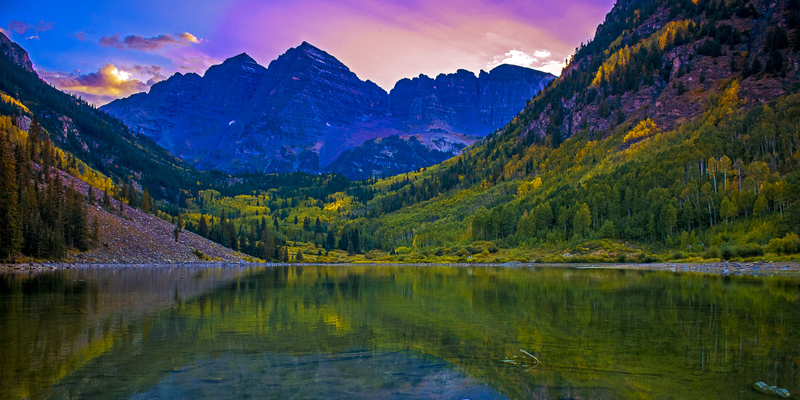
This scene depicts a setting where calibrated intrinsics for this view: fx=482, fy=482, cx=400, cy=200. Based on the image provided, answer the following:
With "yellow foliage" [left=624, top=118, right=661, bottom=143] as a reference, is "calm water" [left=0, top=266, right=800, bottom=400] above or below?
below

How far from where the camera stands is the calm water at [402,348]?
16578mm

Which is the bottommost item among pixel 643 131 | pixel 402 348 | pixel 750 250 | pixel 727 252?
pixel 402 348

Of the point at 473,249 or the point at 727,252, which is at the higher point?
the point at 727,252

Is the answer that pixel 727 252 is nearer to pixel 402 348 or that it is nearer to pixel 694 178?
pixel 694 178

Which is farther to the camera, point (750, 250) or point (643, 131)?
point (643, 131)

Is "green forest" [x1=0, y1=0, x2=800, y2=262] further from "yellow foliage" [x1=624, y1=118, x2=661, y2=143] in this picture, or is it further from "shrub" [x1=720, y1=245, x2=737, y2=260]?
"yellow foliage" [x1=624, y1=118, x2=661, y2=143]

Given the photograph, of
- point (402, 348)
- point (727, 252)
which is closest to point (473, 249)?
point (727, 252)

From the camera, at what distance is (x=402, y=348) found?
23.2m

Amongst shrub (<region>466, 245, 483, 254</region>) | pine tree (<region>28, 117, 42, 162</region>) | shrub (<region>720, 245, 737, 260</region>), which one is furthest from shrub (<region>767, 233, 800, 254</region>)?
pine tree (<region>28, 117, 42, 162</region>)

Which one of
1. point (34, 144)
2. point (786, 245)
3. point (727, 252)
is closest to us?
point (786, 245)

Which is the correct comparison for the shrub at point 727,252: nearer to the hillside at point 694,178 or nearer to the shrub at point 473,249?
the hillside at point 694,178

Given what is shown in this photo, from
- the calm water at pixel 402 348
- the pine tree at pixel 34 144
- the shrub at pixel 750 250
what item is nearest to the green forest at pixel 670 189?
the shrub at pixel 750 250

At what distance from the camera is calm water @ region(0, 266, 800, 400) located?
16578 mm

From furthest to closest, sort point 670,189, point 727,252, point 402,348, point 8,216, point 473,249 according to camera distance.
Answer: point 473,249 < point 670,189 < point 727,252 < point 8,216 < point 402,348
